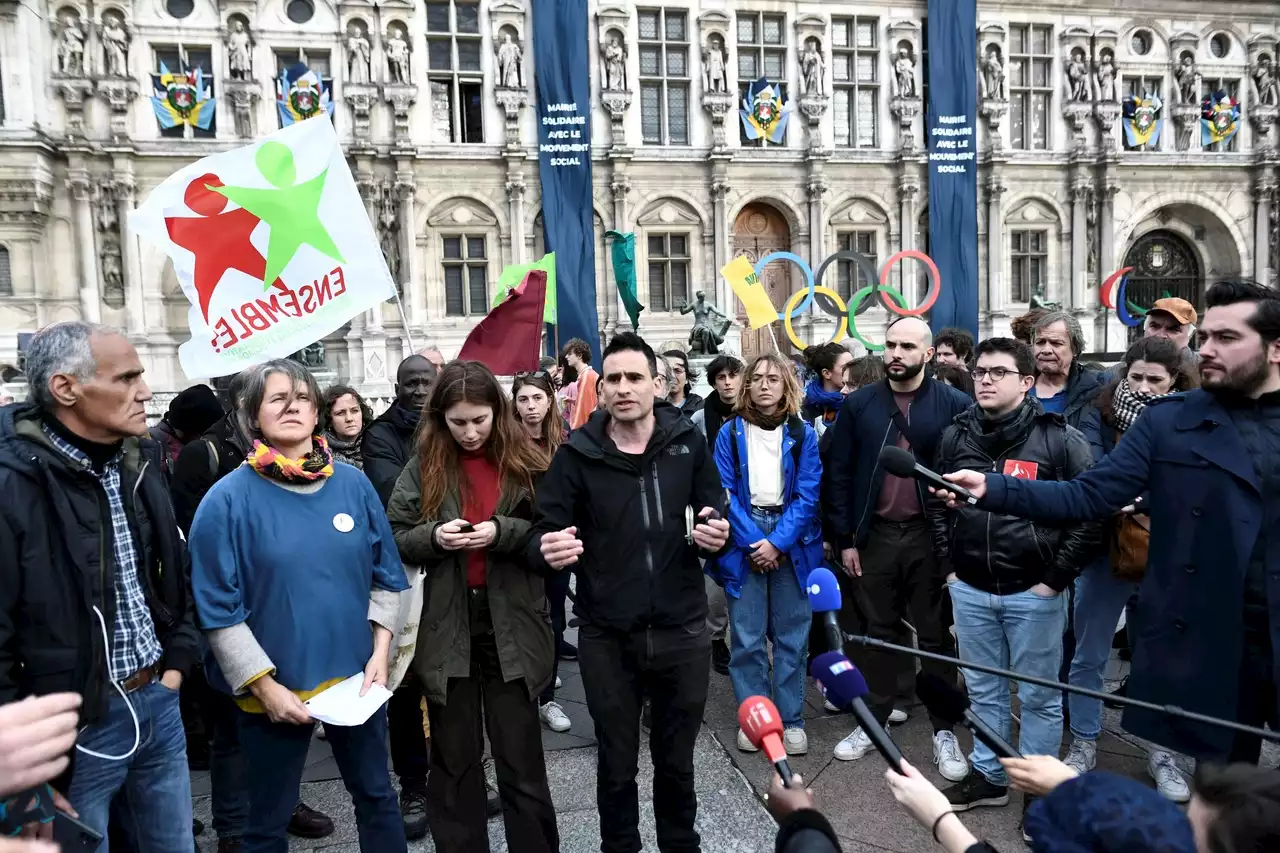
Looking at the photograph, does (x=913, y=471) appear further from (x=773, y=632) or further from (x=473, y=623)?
(x=773, y=632)

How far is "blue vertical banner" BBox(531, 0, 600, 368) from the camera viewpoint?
17422 millimetres

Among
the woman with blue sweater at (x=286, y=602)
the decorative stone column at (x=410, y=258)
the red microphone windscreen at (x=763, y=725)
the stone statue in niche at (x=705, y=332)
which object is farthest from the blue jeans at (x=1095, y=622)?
the decorative stone column at (x=410, y=258)

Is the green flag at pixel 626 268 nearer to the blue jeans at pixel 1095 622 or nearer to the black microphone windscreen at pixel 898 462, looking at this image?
the blue jeans at pixel 1095 622

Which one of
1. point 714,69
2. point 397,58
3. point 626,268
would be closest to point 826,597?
point 626,268

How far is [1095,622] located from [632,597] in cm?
259

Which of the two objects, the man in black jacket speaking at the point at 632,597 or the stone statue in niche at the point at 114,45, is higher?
the stone statue in niche at the point at 114,45

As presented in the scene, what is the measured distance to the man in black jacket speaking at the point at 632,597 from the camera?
120 inches

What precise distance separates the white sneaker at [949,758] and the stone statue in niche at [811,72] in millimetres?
18362

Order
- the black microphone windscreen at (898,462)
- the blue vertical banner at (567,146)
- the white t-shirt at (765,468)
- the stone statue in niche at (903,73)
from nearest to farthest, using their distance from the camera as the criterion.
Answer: the black microphone windscreen at (898,462) → the white t-shirt at (765,468) → the blue vertical banner at (567,146) → the stone statue in niche at (903,73)

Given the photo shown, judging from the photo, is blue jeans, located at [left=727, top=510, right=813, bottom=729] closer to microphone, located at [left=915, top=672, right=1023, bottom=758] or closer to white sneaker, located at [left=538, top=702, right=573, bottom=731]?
white sneaker, located at [left=538, top=702, right=573, bottom=731]

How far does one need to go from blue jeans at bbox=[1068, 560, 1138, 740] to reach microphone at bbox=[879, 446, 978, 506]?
66.9 inches

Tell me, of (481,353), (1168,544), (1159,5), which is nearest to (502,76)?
(481,353)

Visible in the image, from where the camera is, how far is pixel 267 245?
4551 mm

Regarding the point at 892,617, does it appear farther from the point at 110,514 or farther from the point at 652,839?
the point at 110,514
